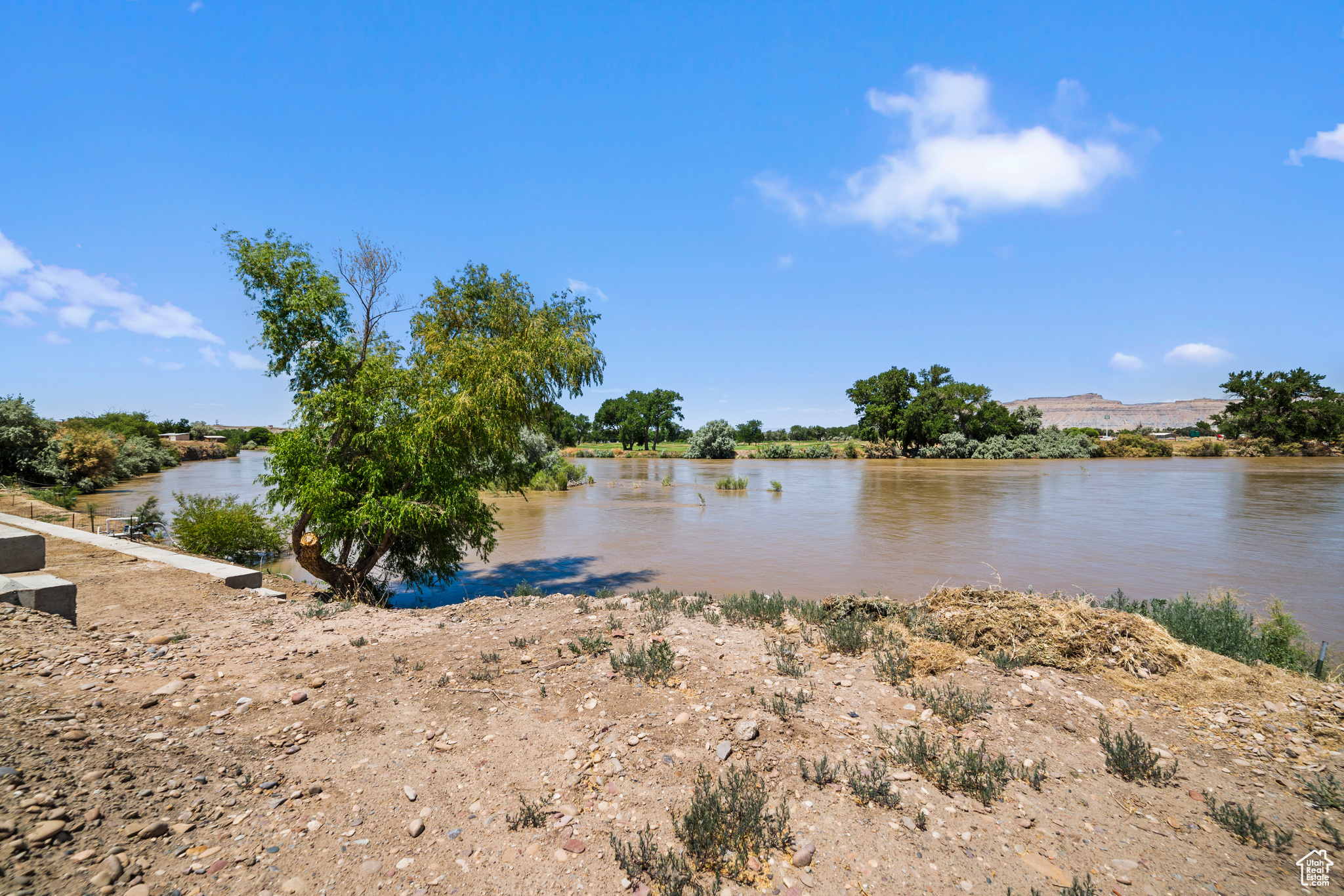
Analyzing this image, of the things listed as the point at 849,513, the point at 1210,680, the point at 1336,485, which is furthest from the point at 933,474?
the point at 1210,680

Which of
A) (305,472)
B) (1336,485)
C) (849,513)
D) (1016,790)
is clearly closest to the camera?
(1016,790)

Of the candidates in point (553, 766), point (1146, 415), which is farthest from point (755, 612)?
point (1146, 415)

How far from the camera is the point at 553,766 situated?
4.11 metres

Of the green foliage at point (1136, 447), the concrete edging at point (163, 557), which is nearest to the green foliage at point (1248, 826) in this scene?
the concrete edging at point (163, 557)

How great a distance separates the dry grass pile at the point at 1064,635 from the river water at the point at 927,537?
239 centimetres

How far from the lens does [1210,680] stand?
541 cm

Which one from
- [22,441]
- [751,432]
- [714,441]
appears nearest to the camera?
[22,441]

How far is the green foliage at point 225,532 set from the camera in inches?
560

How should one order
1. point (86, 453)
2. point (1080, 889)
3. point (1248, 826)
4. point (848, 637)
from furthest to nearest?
1. point (86, 453)
2. point (848, 637)
3. point (1248, 826)
4. point (1080, 889)

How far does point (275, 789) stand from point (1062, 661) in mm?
6923

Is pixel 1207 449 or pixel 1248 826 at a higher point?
pixel 1207 449

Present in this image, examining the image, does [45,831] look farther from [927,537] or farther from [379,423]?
[927,537]

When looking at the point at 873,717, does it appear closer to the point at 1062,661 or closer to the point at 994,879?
the point at 994,879

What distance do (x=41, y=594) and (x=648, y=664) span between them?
6873mm
